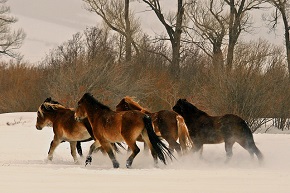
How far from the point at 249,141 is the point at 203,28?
20.2m

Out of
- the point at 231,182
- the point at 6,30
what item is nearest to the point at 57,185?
the point at 231,182

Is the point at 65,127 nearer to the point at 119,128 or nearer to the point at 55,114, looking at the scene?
the point at 55,114

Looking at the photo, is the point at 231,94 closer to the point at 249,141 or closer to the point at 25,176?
the point at 249,141

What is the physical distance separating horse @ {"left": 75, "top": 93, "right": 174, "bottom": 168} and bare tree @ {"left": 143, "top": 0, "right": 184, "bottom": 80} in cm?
2134

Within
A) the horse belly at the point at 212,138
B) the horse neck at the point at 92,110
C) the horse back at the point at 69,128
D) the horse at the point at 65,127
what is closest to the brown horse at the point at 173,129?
the horse belly at the point at 212,138

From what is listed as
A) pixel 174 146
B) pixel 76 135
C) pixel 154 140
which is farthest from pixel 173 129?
pixel 76 135

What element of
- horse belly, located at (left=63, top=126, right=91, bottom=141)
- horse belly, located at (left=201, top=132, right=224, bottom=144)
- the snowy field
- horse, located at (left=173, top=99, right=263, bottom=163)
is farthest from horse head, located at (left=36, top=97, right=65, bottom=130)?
horse belly, located at (left=201, top=132, right=224, bottom=144)

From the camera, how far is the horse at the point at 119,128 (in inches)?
373

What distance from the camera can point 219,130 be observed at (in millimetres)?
11008

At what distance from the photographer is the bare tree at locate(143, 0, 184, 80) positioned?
31094 mm

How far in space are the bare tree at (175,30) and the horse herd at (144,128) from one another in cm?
1996

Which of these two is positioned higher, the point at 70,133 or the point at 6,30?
the point at 6,30

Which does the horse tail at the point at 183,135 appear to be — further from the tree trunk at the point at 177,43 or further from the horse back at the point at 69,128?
the tree trunk at the point at 177,43

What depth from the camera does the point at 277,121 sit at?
25391mm
